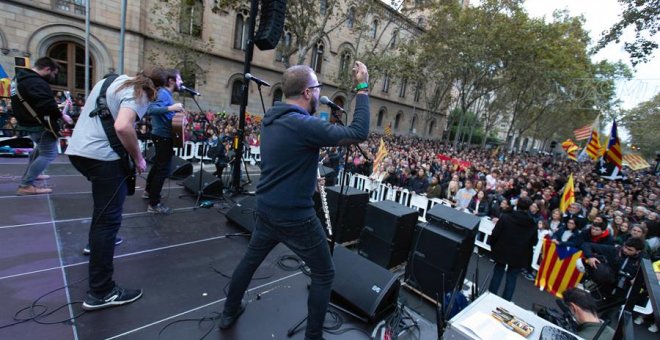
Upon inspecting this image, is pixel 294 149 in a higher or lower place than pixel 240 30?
lower

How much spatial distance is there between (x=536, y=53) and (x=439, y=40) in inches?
238

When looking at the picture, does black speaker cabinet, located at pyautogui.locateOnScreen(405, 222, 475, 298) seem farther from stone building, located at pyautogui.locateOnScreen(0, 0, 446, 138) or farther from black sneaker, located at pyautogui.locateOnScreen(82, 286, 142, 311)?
stone building, located at pyautogui.locateOnScreen(0, 0, 446, 138)

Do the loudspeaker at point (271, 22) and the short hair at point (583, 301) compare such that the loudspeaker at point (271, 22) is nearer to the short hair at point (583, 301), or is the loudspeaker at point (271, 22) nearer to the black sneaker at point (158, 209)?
the black sneaker at point (158, 209)

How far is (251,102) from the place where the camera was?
23.1m

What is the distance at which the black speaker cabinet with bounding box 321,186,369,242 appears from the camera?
4938mm

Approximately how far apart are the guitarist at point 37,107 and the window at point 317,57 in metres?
23.4

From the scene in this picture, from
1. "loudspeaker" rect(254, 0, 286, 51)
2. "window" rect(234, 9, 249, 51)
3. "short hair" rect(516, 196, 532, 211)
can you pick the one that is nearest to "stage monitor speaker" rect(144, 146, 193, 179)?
"loudspeaker" rect(254, 0, 286, 51)

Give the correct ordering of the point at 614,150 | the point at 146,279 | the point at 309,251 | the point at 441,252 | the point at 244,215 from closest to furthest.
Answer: the point at 309,251, the point at 146,279, the point at 441,252, the point at 244,215, the point at 614,150

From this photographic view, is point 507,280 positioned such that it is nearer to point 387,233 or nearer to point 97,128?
point 387,233

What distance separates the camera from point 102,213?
2.41 meters

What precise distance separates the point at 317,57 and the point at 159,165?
2440cm

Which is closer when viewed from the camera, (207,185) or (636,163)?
(207,185)

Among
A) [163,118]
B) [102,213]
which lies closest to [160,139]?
[163,118]

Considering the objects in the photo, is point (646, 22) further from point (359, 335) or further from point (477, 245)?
point (359, 335)
